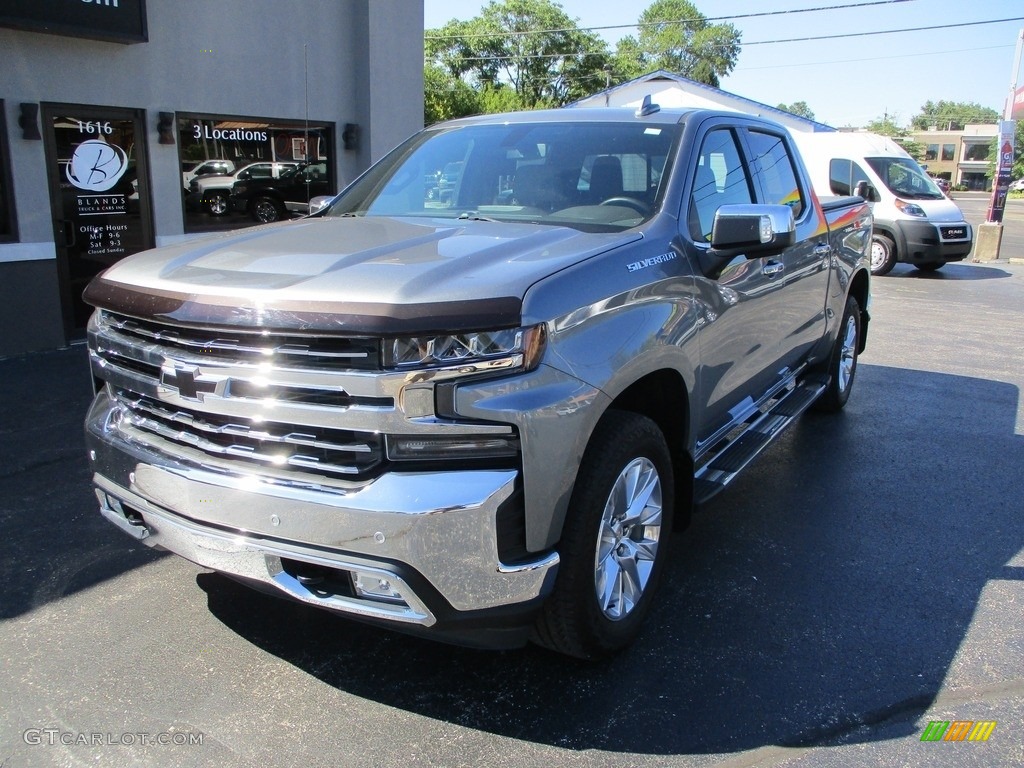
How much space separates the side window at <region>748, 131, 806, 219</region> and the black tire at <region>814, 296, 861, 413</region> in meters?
1.30

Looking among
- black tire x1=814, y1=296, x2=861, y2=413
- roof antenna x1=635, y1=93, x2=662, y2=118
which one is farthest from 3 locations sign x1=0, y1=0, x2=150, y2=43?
black tire x1=814, y1=296, x2=861, y2=413

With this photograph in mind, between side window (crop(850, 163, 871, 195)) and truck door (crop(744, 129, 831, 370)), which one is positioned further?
side window (crop(850, 163, 871, 195))

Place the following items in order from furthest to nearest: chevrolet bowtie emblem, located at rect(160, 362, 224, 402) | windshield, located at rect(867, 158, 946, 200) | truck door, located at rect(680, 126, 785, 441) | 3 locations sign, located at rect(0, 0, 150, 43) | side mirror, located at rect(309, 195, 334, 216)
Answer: windshield, located at rect(867, 158, 946, 200) → 3 locations sign, located at rect(0, 0, 150, 43) → side mirror, located at rect(309, 195, 334, 216) → truck door, located at rect(680, 126, 785, 441) → chevrolet bowtie emblem, located at rect(160, 362, 224, 402)

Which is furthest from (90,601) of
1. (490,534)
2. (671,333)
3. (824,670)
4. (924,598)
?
(924,598)

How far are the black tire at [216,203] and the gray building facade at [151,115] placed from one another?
0.04 m

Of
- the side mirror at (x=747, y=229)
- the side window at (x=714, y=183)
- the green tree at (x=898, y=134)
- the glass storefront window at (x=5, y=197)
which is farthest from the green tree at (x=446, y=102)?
the green tree at (x=898, y=134)

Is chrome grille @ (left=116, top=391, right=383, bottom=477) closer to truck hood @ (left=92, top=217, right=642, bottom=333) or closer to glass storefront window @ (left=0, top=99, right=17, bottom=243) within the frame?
truck hood @ (left=92, top=217, right=642, bottom=333)

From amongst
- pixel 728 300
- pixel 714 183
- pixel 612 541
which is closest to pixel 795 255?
pixel 714 183

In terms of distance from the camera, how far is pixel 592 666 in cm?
307

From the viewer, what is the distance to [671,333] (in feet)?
10.4

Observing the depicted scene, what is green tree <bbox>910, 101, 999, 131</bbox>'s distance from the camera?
142625 mm

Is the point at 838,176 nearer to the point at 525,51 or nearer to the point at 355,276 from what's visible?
the point at 355,276

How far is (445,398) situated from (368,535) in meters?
0.44

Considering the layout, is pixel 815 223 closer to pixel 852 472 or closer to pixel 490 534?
pixel 852 472
